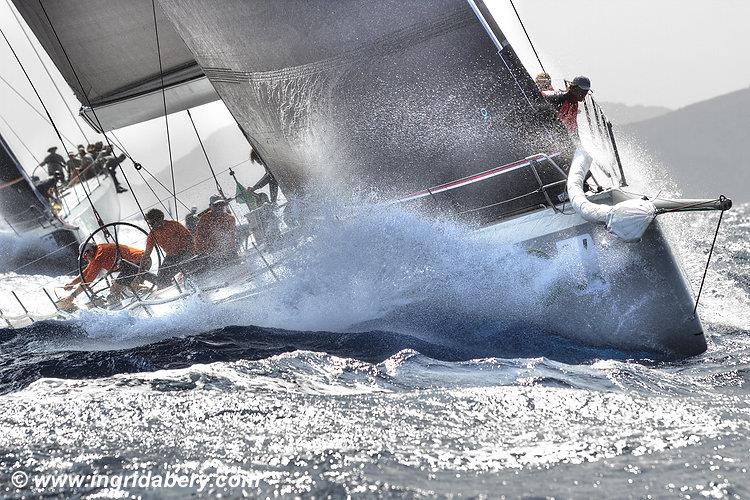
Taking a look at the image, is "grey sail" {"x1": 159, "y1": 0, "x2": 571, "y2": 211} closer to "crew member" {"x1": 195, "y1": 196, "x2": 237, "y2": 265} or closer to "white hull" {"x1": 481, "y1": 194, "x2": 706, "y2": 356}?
"white hull" {"x1": 481, "y1": 194, "x2": 706, "y2": 356}

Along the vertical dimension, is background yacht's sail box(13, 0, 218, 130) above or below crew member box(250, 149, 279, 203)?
above

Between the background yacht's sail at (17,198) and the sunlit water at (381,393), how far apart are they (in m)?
5.69

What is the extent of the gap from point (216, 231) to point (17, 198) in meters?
6.28

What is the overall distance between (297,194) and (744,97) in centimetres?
9407

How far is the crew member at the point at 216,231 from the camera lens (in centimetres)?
751

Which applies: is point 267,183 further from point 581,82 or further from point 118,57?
point 581,82

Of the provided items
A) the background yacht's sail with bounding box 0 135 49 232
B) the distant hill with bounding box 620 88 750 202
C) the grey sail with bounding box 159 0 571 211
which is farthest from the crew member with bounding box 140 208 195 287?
the distant hill with bounding box 620 88 750 202

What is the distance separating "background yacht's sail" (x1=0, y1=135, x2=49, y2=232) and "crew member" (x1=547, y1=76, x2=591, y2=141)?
346 inches

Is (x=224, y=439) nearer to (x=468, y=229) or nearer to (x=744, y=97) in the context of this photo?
(x=468, y=229)

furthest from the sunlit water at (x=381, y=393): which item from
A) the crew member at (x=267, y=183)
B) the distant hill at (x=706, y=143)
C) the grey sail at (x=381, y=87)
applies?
the distant hill at (x=706, y=143)

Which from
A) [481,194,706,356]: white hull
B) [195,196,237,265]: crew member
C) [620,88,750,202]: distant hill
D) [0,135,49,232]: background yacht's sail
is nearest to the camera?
[481,194,706,356]: white hull

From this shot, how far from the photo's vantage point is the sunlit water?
3.14 m

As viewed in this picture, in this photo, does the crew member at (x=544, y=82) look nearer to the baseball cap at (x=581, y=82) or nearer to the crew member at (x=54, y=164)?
the baseball cap at (x=581, y=82)

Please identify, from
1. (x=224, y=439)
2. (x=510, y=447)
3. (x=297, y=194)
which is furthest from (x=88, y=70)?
(x=510, y=447)
